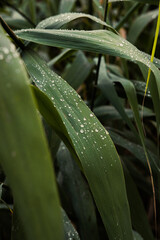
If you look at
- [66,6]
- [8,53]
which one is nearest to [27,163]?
[8,53]

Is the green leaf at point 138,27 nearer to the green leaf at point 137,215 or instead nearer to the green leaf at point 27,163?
the green leaf at point 137,215

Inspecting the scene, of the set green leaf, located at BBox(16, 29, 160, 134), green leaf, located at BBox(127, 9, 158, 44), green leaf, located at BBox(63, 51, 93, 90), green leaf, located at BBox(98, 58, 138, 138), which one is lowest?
green leaf, located at BBox(98, 58, 138, 138)

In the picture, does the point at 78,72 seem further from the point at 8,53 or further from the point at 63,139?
the point at 8,53

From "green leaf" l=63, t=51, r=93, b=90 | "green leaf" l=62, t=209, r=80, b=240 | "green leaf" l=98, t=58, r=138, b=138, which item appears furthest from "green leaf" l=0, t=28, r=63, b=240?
"green leaf" l=63, t=51, r=93, b=90

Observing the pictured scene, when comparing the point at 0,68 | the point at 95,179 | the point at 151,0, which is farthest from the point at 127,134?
the point at 0,68

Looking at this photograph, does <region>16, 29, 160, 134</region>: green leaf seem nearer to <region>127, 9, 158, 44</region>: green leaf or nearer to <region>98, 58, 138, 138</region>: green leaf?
<region>98, 58, 138, 138</region>: green leaf

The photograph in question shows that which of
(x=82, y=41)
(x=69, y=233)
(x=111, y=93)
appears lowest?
(x=69, y=233)
